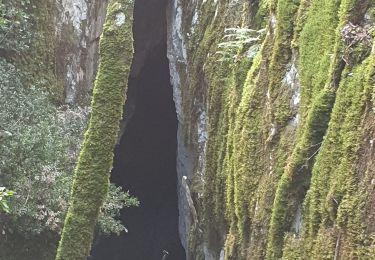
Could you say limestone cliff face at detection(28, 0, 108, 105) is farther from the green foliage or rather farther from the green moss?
the green moss

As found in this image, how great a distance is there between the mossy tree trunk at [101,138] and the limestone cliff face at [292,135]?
5.33 feet

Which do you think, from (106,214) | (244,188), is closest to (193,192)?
(106,214)

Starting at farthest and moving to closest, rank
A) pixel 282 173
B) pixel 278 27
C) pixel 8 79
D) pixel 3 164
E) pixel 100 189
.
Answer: pixel 8 79 → pixel 3 164 → pixel 100 189 → pixel 278 27 → pixel 282 173

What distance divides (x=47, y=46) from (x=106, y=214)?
4.62 m

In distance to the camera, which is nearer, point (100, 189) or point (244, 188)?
point (244, 188)

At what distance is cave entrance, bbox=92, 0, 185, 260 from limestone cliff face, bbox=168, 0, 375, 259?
1070 centimetres

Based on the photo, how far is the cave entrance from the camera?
20.2m

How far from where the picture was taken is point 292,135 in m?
5.14

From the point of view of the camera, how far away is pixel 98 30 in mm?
14523

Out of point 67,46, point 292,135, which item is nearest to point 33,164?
point 67,46

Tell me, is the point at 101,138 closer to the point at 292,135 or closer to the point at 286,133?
the point at 286,133

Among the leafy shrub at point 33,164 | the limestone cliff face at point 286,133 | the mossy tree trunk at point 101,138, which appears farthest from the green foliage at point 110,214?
the mossy tree trunk at point 101,138

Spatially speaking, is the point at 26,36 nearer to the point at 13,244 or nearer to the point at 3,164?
the point at 3,164

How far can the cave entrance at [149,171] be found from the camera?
20.2 metres
